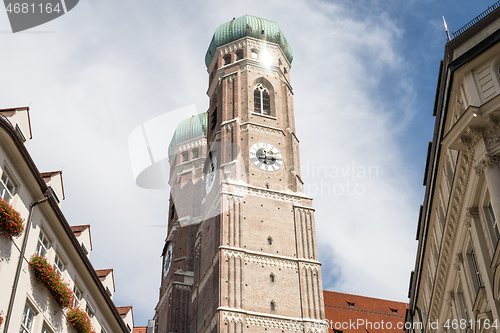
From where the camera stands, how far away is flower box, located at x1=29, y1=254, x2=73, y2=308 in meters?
17.8

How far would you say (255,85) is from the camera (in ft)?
185

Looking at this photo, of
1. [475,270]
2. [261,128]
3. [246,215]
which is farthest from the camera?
[261,128]

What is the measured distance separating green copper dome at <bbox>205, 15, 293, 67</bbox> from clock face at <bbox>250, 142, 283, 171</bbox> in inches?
495

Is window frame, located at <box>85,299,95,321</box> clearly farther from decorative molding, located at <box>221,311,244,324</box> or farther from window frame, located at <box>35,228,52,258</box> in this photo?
decorative molding, located at <box>221,311,244,324</box>

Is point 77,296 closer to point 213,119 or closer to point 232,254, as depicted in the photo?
point 232,254

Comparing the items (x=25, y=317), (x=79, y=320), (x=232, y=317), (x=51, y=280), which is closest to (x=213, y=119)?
(x=232, y=317)

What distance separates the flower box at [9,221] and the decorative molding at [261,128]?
1440 inches

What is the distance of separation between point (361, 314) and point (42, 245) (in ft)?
148

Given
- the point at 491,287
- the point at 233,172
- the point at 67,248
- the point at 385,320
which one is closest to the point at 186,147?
the point at 233,172

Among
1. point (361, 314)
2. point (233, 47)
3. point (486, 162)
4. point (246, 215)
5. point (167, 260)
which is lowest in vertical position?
point (486, 162)

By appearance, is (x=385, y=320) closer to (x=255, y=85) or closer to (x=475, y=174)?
(x=255, y=85)

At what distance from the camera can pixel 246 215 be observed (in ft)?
157

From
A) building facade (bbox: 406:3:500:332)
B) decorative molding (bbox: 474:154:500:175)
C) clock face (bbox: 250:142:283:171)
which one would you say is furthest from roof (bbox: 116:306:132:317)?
clock face (bbox: 250:142:283:171)

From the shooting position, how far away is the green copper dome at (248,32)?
197 ft
